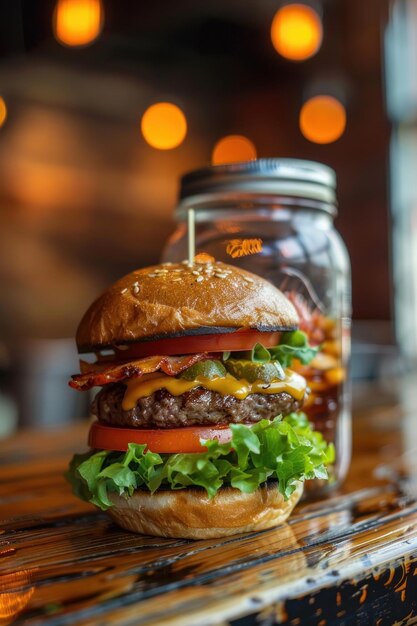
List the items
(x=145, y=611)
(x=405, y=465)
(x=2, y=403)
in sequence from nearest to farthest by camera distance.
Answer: (x=145, y=611) < (x=405, y=465) < (x=2, y=403)

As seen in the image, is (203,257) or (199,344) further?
(203,257)

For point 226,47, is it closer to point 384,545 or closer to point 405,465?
point 405,465

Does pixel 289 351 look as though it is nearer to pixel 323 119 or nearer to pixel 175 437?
pixel 175 437

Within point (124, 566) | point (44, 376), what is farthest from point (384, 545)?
point (44, 376)

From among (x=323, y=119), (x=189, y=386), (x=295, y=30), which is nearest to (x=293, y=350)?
(x=189, y=386)

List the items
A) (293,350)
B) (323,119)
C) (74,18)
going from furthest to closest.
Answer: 1. (323,119)
2. (74,18)
3. (293,350)

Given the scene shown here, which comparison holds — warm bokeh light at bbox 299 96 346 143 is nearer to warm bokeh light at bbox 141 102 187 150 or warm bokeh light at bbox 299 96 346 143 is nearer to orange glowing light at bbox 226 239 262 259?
warm bokeh light at bbox 141 102 187 150

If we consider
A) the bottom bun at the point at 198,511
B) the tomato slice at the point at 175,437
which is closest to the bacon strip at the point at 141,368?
the tomato slice at the point at 175,437
